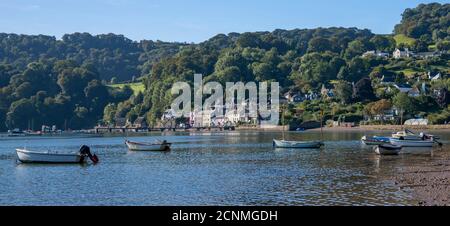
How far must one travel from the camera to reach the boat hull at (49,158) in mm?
56062

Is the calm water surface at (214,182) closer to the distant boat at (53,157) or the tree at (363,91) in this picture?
the distant boat at (53,157)

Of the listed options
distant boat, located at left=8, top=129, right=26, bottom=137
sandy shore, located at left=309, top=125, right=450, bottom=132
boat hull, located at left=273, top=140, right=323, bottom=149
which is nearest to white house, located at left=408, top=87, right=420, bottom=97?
sandy shore, located at left=309, top=125, right=450, bottom=132

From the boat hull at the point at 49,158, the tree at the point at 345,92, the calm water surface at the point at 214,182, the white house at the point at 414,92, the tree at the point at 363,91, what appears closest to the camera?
the calm water surface at the point at 214,182

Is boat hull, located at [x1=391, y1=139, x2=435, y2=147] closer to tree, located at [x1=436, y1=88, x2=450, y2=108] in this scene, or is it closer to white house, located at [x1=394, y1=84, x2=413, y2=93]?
tree, located at [x1=436, y1=88, x2=450, y2=108]

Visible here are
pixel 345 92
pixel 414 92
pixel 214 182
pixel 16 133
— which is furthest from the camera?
pixel 16 133

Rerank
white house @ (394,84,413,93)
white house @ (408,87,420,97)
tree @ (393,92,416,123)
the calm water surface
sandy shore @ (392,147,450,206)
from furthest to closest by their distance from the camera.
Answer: white house @ (394,84,413,93) → white house @ (408,87,420,97) → tree @ (393,92,416,123) → the calm water surface → sandy shore @ (392,147,450,206)

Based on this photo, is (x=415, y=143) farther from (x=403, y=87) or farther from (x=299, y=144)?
(x=403, y=87)

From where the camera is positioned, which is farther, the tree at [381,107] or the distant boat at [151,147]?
the tree at [381,107]

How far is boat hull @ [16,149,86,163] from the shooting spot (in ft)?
184

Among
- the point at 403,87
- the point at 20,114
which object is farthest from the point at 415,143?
the point at 20,114

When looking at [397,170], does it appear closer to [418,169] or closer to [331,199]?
[418,169]

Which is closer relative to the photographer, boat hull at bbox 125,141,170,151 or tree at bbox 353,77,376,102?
boat hull at bbox 125,141,170,151

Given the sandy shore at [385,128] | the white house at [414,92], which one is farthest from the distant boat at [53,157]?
the white house at [414,92]

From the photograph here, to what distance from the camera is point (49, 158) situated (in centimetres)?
5647
